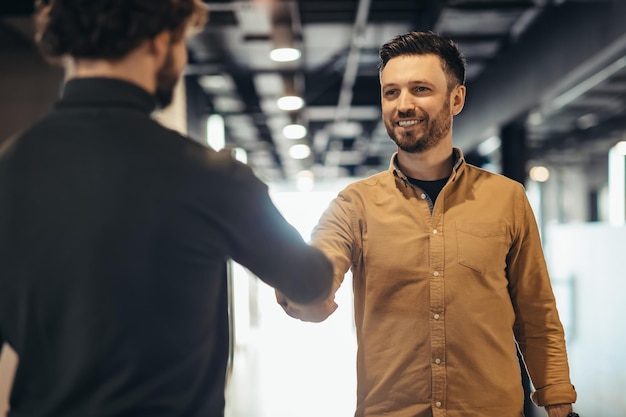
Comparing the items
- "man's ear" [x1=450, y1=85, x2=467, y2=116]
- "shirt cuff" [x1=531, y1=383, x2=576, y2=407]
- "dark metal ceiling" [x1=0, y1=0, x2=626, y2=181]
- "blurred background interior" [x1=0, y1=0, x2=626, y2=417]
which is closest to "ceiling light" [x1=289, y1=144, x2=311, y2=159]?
"dark metal ceiling" [x1=0, y1=0, x2=626, y2=181]

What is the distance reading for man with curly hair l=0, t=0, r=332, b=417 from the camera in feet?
3.44

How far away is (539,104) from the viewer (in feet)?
19.6

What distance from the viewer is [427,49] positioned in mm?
1954

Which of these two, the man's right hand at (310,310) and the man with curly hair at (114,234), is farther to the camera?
the man's right hand at (310,310)

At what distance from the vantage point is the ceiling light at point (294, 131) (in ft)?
36.4

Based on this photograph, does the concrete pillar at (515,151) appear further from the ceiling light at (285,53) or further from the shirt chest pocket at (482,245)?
the shirt chest pocket at (482,245)

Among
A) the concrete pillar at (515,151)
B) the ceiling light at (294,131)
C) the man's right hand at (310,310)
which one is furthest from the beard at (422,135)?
the ceiling light at (294,131)

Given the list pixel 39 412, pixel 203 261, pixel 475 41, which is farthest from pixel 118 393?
pixel 475 41

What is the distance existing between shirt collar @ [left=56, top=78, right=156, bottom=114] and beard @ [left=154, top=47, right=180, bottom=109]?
0.05 metres

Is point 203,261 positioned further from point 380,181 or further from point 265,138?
point 265,138

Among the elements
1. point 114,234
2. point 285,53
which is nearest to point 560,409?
point 114,234

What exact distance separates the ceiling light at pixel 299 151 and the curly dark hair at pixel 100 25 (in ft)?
39.7

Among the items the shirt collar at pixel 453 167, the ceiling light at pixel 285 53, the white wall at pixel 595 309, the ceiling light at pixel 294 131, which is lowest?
the white wall at pixel 595 309

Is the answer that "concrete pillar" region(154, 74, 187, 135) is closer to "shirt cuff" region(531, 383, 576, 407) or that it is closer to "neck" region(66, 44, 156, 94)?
"shirt cuff" region(531, 383, 576, 407)
